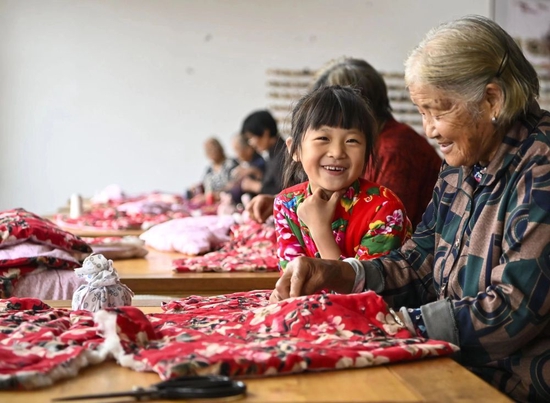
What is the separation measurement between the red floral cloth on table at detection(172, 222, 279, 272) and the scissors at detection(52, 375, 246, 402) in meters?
1.47

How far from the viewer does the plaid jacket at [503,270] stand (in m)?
1.50

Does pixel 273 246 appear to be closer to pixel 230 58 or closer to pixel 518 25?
pixel 230 58

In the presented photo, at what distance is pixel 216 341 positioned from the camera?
1.37 meters

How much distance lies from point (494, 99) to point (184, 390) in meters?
0.89

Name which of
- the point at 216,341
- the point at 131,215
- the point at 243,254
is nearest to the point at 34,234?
the point at 243,254

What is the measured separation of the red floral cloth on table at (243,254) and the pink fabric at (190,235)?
56 mm

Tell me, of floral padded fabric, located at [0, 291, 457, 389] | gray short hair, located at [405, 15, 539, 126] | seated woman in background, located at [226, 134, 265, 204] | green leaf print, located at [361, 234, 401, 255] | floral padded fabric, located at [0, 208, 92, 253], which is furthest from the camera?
seated woman in background, located at [226, 134, 265, 204]

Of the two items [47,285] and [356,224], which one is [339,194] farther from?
[47,285]

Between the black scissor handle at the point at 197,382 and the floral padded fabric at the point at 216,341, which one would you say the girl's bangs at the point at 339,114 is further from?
the black scissor handle at the point at 197,382

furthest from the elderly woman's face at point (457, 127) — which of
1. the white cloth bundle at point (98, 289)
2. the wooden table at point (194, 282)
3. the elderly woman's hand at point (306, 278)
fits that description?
the wooden table at point (194, 282)

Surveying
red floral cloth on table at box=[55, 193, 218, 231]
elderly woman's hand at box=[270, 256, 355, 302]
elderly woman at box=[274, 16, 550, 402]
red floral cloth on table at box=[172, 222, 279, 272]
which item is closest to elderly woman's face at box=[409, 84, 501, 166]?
elderly woman at box=[274, 16, 550, 402]

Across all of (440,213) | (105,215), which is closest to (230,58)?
(105,215)

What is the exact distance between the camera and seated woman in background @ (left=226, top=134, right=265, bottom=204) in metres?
5.78

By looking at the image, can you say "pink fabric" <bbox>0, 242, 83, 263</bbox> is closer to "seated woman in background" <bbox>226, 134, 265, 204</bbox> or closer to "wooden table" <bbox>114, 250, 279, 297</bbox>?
"wooden table" <bbox>114, 250, 279, 297</bbox>
